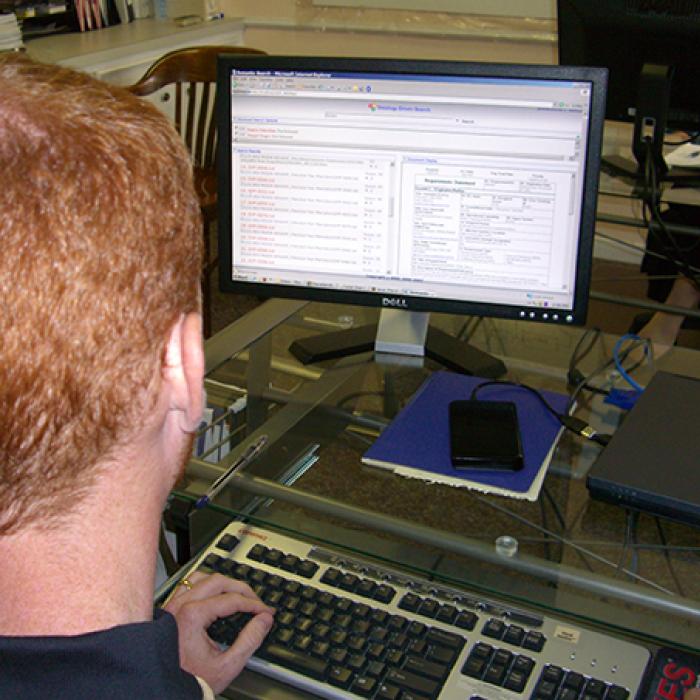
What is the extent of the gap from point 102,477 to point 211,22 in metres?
3.64

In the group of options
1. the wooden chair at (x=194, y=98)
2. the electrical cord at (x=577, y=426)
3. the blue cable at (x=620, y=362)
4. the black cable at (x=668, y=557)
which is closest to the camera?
the black cable at (x=668, y=557)

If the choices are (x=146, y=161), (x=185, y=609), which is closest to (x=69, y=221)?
(x=146, y=161)

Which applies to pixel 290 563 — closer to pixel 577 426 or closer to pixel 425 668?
pixel 425 668

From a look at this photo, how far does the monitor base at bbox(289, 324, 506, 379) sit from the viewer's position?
1.41 metres

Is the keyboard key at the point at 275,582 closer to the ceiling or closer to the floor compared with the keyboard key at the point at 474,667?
closer to the ceiling

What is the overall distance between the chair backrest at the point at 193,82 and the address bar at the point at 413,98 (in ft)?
5.12

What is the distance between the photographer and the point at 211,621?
100cm

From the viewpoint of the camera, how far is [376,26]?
392cm

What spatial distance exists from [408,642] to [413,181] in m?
0.63

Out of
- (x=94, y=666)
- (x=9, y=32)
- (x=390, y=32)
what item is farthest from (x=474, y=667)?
(x=390, y=32)

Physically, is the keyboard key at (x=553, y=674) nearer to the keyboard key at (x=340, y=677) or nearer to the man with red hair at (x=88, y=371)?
the keyboard key at (x=340, y=677)

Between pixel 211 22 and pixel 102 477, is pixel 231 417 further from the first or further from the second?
pixel 211 22

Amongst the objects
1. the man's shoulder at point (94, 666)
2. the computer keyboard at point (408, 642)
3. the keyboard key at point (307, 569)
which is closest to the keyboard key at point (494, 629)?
the computer keyboard at point (408, 642)

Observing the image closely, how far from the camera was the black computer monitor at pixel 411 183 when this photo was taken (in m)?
1.24
